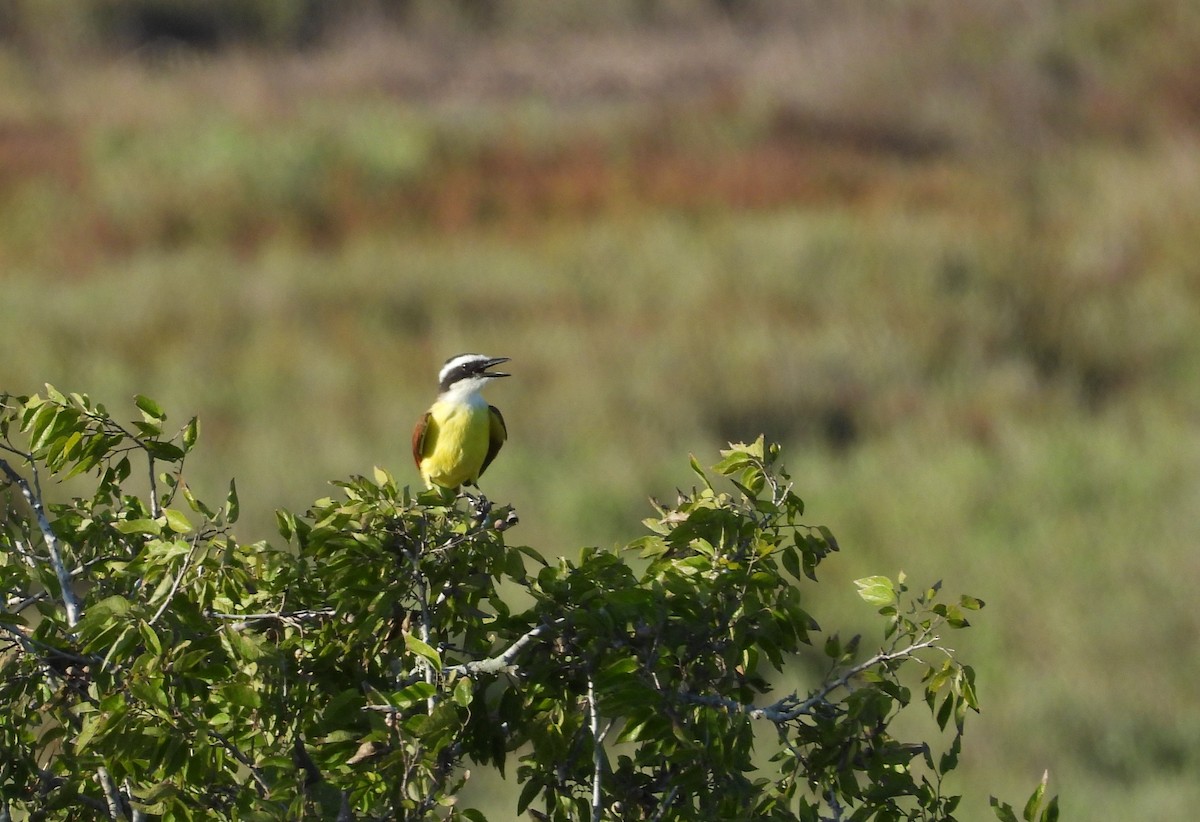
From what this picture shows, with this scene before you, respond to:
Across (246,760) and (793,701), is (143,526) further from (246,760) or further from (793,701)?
(793,701)

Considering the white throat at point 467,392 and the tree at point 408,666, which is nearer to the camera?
the tree at point 408,666

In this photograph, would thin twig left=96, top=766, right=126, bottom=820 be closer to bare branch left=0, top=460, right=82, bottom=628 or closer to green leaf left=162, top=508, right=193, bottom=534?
bare branch left=0, top=460, right=82, bottom=628

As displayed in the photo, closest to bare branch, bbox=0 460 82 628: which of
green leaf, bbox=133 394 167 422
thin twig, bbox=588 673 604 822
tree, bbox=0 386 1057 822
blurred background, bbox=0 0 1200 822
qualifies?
tree, bbox=0 386 1057 822

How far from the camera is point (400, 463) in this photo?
1183 centimetres

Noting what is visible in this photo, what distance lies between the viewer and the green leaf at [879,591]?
250 centimetres

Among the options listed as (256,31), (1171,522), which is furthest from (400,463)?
(256,31)

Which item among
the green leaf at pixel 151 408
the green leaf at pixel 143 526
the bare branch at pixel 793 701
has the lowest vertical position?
the green leaf at pixel 143 526

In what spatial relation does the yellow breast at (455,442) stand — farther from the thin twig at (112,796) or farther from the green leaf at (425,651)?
the green leaf at (425,651)

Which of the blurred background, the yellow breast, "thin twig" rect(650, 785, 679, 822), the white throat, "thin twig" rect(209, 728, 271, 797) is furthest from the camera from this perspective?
the blurred background

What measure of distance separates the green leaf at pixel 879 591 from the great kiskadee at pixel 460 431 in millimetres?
2356

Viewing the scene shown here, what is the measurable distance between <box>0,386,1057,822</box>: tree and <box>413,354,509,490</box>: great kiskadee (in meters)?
2.07

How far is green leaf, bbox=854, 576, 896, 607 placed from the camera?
250 centimetres

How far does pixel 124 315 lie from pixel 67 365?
128 cm

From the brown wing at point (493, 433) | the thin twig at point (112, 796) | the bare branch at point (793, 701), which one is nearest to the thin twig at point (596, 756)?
the bare branch at point (793, 701)
